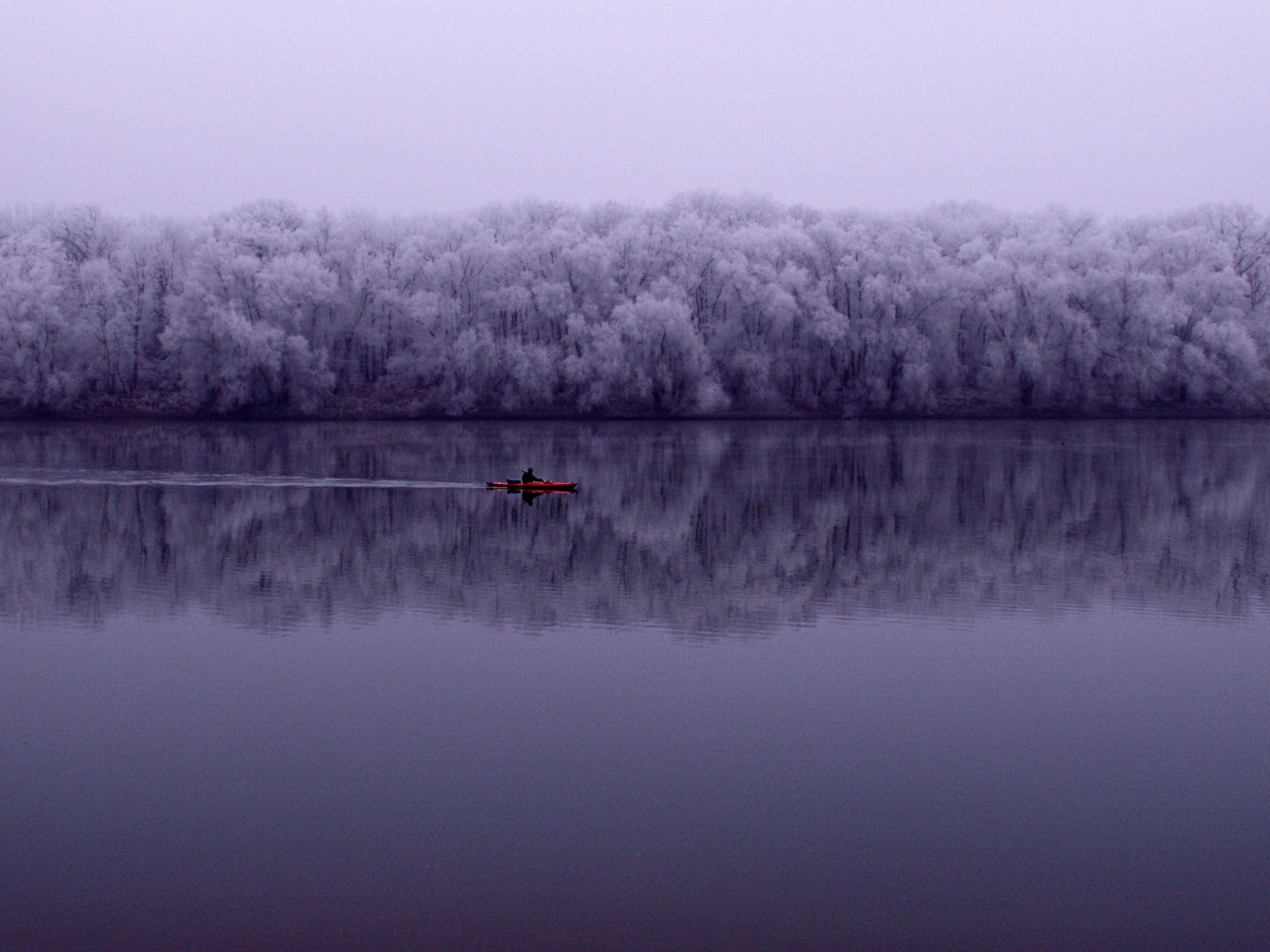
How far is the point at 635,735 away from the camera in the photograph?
39.4 feet

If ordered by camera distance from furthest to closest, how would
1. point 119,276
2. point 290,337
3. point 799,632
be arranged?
point 119,276, point 290,337, point 799,632

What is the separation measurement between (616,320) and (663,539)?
4760 centimetres

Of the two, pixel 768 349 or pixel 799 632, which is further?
pixel 768 349

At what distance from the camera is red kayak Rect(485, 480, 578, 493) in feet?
110

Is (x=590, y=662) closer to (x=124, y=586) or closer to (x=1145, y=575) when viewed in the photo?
(x=124, y=586)

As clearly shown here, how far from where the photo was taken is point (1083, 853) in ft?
30.4

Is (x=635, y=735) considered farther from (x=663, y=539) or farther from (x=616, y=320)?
(x=616, y=320)

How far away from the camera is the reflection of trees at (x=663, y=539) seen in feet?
61.7

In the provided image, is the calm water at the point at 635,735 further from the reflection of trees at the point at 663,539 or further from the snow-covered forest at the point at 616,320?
the snow-covered forest at the point at 616,320

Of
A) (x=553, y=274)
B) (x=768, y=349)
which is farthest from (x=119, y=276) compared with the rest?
(x=768, y=349)

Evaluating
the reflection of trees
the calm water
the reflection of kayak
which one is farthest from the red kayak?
the calm water

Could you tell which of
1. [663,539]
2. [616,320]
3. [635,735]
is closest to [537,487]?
[663,539]

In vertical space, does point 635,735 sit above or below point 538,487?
above

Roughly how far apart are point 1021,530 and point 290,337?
51.1 meters
